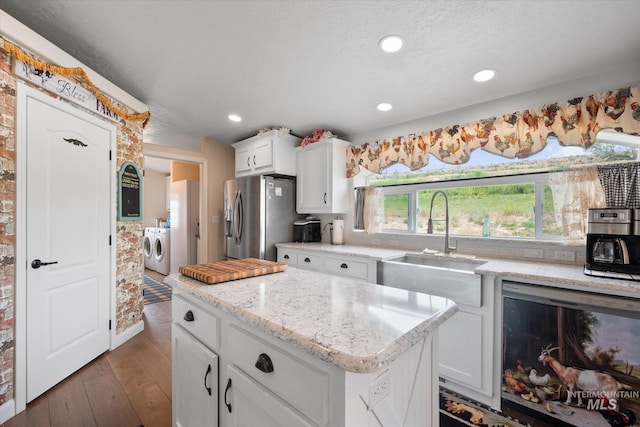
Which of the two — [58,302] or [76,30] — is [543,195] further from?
[58,302]

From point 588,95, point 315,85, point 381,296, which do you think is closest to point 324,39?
point 315,85

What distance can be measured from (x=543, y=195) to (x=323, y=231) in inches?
91.5

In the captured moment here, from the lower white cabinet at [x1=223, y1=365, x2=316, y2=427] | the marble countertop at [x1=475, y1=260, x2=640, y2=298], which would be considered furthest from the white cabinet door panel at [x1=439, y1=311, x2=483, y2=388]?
the lower white cabinet at [x1=223, y1=365, x2=316, y2=427]

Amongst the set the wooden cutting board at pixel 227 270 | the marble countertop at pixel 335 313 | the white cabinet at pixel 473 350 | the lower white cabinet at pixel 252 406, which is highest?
the wooden cutting board at pixel 227 270

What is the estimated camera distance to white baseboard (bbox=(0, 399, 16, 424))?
162cm

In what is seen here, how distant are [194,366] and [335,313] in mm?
772

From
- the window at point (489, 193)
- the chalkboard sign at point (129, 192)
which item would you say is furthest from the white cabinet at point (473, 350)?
the chalkboard sign at point (129, 192)

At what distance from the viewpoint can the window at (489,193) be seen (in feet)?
7.21

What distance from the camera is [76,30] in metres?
1.76

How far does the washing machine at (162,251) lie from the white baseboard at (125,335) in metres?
2.72

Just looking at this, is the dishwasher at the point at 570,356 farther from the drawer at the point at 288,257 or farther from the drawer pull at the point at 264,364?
the drawer at the point at 288,257

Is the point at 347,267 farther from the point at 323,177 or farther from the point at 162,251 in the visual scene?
the point at 162,251

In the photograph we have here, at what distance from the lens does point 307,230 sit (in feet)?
11.8

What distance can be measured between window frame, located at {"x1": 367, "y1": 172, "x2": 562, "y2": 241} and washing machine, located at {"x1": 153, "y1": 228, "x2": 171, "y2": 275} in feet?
13.9
